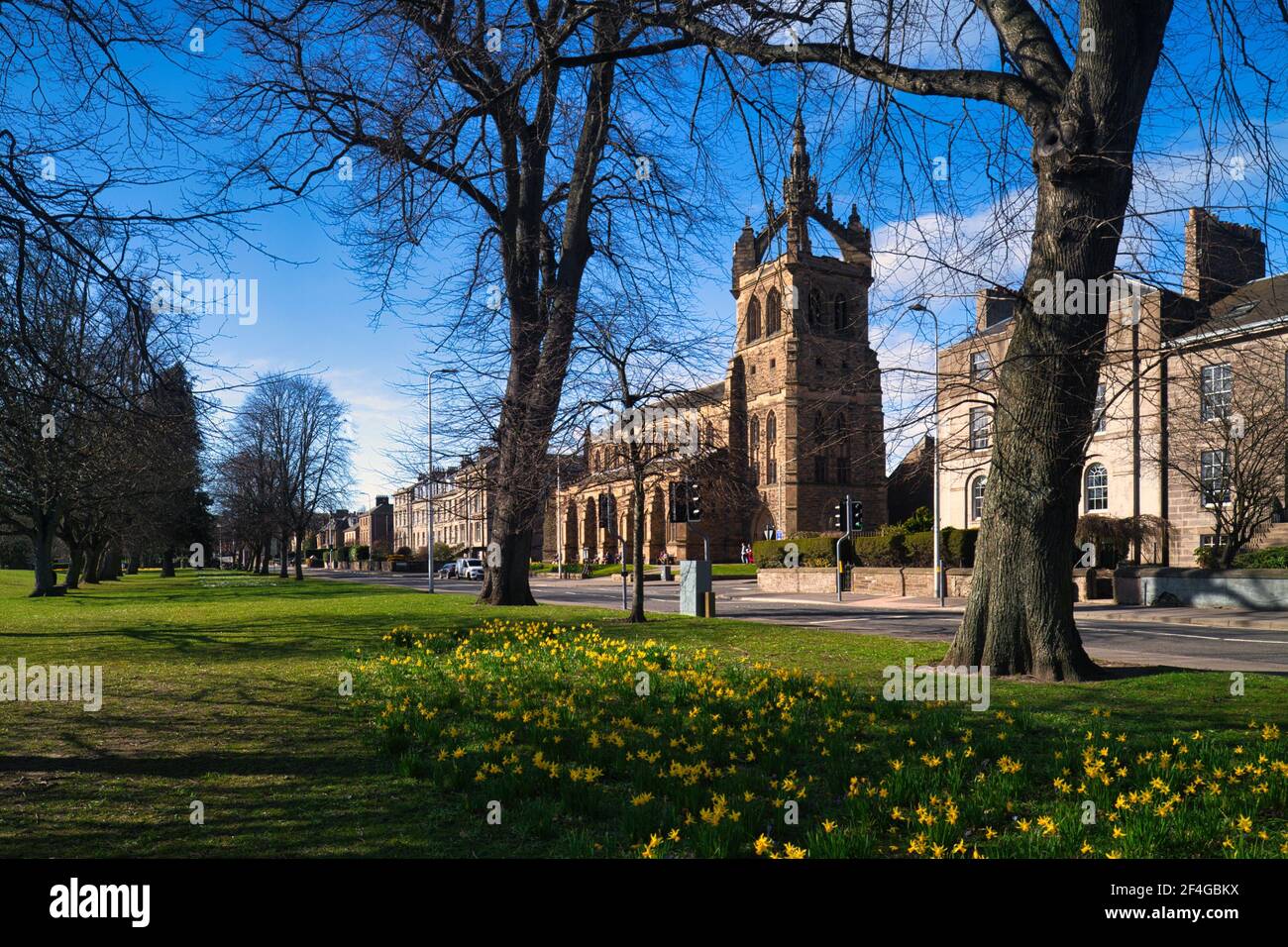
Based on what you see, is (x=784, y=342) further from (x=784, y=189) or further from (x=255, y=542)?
(x=784, y=189)

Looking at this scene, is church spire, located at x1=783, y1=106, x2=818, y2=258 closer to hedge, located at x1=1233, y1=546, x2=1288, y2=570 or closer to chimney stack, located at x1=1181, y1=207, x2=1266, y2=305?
chimney stack, located at x1=1181, y1=207, x2=1266, y2=305

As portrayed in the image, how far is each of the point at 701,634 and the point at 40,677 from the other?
9.30 metres

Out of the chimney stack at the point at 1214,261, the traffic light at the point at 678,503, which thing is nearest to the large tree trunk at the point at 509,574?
the traffic light at the point at 678,503

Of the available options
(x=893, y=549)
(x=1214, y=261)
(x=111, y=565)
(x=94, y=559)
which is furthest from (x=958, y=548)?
(x=111, y=565)

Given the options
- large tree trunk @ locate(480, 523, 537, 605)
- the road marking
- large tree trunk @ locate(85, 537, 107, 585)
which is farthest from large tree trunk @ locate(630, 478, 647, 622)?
large tree trunk @ locate(85, 537, 107, 585)

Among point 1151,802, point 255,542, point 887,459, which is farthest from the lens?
point 255,542

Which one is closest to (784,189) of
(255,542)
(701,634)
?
(701,634)

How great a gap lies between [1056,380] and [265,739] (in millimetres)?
8385

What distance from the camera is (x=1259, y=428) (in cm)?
2670

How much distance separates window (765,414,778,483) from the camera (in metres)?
76.0

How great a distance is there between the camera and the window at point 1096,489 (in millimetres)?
41188

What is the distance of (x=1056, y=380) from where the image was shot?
30.6 ft

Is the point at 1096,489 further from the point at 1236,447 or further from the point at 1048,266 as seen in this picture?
the point at 1048,266

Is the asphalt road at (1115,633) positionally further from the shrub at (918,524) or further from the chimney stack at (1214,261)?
the shrub at (918,524)
